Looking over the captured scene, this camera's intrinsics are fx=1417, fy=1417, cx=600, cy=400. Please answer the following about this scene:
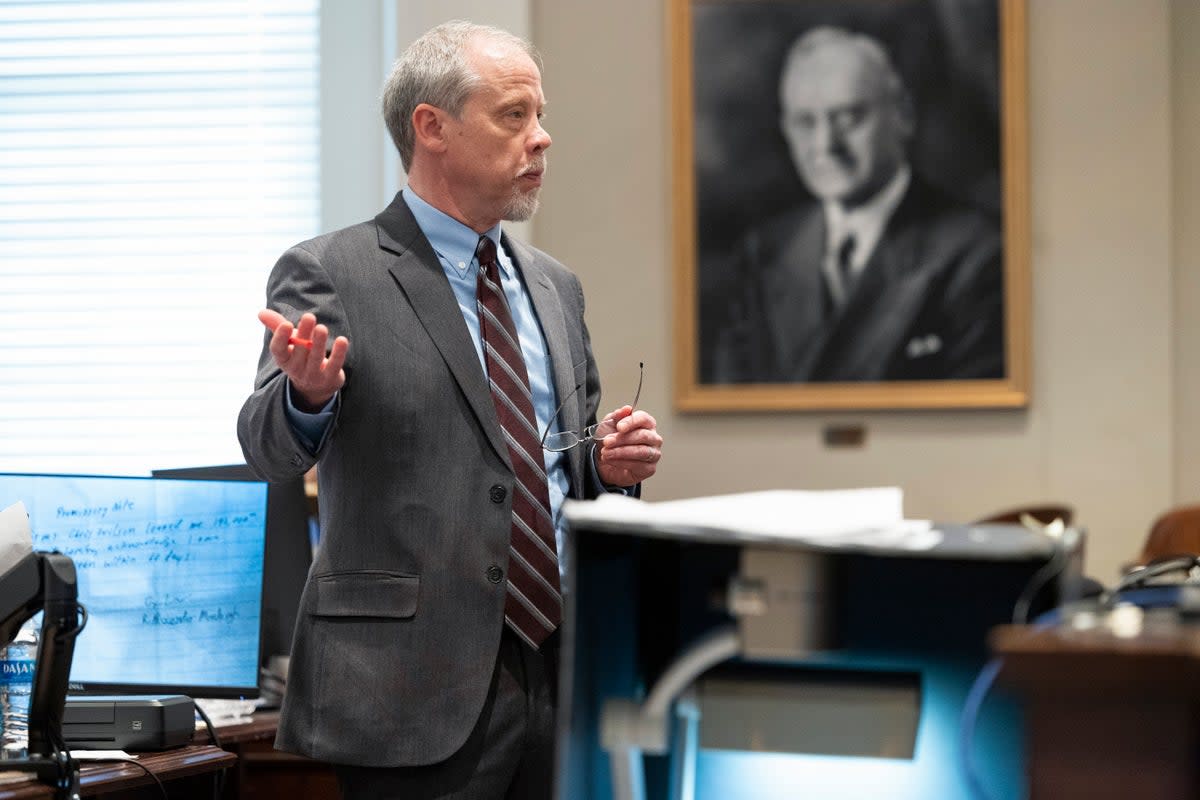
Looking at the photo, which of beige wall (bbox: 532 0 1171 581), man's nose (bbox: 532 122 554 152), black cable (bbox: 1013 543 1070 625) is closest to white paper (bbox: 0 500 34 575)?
man's nose (bbox: 532 122 554 152)

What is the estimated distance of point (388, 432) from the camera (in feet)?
6.69

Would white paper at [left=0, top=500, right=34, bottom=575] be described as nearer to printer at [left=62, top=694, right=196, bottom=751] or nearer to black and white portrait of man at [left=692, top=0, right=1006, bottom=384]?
printer at [left=62, top=694, right=196, bottom=751]

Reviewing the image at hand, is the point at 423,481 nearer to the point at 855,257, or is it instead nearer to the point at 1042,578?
the point at 1042,578

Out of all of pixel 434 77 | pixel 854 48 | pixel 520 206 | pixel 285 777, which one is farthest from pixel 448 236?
pixel 854 48

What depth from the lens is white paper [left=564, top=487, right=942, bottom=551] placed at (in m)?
1.24

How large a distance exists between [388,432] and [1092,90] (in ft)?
11.8

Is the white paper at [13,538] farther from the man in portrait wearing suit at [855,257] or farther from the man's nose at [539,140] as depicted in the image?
the man in portrait wearing suit at [855,257]

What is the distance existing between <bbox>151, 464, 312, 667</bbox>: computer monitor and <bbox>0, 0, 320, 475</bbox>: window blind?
6.60 ft

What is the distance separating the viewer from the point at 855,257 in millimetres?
4910

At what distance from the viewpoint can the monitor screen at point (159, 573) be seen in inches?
94.3

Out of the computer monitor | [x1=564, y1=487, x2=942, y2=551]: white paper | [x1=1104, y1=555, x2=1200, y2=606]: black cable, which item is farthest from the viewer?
the computer monitor

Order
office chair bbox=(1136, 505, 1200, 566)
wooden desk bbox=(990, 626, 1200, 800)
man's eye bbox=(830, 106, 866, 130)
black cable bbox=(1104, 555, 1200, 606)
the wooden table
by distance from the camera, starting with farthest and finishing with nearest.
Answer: man's eye bbox=(830, 106, 866, 130) → office chair bbox=(1136, 505, 1200, 566) → the wooden table → black cable bbox=(1104, 555, 1200, 606) → wooden desk bbox=(990, 626, 1200, 800)

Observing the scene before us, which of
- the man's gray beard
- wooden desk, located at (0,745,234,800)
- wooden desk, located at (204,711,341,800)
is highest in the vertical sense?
the man's gray beard

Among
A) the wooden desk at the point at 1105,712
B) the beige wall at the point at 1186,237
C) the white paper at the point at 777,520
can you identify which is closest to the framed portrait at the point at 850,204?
the beige wall at the point at 1186,237
